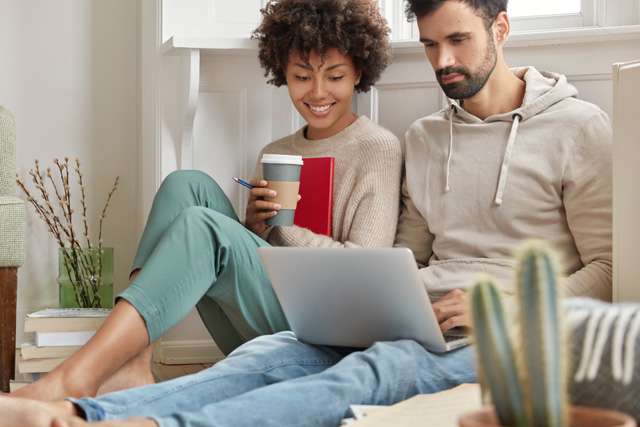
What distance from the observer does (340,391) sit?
3.69 ft

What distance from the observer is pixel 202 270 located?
149 centimetres

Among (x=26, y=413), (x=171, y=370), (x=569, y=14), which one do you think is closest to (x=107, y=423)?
(x=26, y=413)

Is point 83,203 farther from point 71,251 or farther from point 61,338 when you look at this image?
point 61,338

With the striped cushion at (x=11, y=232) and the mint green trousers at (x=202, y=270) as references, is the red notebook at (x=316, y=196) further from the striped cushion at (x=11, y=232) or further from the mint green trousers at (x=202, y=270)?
the striped cushion at (x=11, y=232)

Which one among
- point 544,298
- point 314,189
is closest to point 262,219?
point 314,189

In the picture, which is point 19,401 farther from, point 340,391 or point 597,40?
point 597,40

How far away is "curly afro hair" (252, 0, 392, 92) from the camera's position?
189 centimetres

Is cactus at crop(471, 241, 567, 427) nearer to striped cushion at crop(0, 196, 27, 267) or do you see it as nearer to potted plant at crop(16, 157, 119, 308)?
striped cushion at crop(0, 196, 27, 267)

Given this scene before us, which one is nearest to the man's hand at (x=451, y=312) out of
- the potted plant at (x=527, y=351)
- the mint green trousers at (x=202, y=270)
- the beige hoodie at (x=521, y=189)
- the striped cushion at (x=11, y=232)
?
the beige hoodie at (x=521, y=189)

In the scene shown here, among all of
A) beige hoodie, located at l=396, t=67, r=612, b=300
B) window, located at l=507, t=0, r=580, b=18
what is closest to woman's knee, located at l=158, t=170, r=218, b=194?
beige hoodie, located at l=396, t=67, r=612, b=300

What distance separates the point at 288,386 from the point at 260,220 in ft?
2.21

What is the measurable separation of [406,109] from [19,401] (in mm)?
1367

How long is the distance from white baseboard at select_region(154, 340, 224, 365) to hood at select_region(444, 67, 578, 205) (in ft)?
3.28

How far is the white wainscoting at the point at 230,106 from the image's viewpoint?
2.10m
